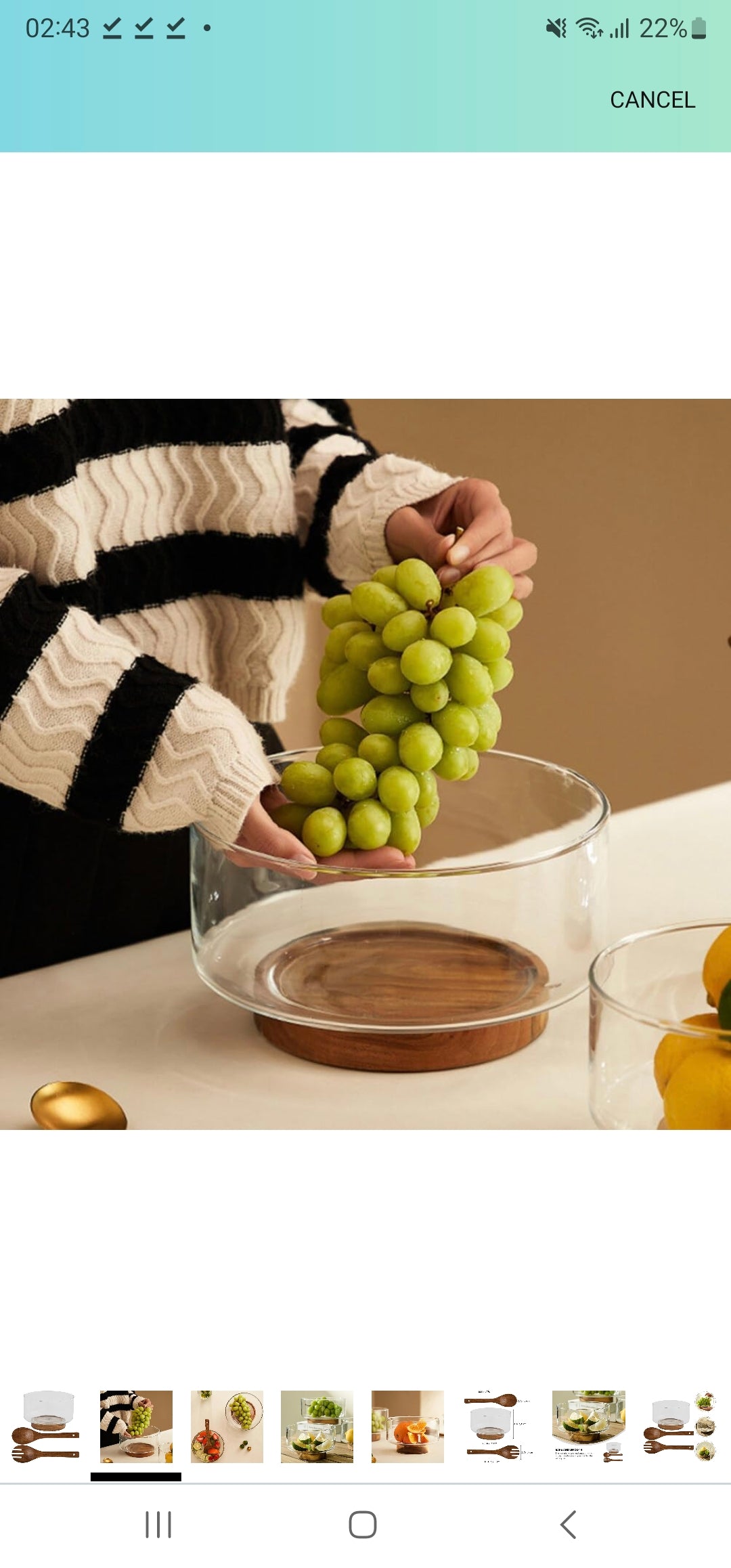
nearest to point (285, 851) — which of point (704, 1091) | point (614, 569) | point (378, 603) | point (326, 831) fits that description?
point (326, 831)

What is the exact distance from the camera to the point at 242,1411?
0.42 m

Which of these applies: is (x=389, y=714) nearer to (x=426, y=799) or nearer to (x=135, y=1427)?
(x=426, y=799)

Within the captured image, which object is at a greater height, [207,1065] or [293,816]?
[293,816]

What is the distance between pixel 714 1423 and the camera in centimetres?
41

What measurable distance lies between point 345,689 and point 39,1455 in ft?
1.17

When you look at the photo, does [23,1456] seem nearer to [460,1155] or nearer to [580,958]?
[460,1155]

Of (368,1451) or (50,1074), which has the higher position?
(50,1074)

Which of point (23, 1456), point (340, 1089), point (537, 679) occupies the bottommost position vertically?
point (23, 1456)

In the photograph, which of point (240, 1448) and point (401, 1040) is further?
point (401, 1040)

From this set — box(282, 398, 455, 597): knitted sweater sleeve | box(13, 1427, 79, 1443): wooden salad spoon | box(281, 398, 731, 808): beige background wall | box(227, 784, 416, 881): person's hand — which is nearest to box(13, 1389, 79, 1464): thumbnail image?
box(13, 1427, 79, 1443): wooden salad spoon

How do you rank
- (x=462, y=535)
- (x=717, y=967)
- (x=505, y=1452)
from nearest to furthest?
(x=505, y=1452) → (x=717, y=967) → (x=462, y=535)

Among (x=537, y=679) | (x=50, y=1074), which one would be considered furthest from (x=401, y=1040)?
(x=537, y=679)

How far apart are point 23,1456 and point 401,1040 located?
10.3 inches

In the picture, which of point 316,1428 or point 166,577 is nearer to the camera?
point 316,1428
